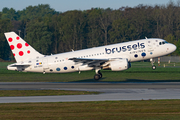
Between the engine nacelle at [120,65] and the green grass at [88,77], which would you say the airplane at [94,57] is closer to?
the engine nacelle at [120,65]

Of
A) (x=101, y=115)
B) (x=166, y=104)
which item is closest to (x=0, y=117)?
(x=101, y=115)

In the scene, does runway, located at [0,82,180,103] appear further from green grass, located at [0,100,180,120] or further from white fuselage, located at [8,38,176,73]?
white fuselage, located at [8,38,176,73]

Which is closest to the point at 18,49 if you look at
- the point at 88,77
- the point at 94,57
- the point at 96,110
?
the point at 94,57

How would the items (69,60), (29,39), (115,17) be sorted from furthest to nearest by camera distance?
(115,17) → (29,39) → (69,60)

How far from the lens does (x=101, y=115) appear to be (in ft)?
58.6

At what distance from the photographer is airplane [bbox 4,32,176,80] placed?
1644 inches

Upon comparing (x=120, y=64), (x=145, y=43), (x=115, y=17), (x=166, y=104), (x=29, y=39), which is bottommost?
(x=166, y=104)

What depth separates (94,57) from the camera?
42.8m

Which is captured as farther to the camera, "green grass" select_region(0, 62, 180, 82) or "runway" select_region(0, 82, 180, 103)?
"green grass" select_region(0, 62, 180, 82)

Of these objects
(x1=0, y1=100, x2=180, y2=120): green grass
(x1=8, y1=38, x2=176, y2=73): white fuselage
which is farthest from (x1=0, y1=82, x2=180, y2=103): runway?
(x1=8, y1=38, x2=176, y2=73): white fuselage

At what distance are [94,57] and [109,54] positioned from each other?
2.25 metres

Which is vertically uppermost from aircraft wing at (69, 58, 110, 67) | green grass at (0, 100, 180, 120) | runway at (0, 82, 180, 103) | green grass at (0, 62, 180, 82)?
aircraft wing at (69, 58, 110, 67)

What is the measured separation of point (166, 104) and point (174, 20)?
13844 centimetres

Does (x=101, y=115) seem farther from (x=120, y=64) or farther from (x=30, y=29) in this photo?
(x=30, y=29)
